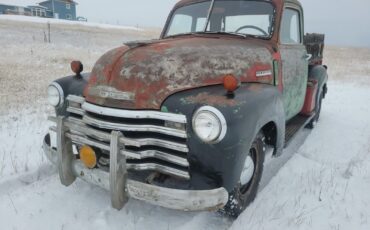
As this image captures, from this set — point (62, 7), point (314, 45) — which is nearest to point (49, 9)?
point (62, 7)

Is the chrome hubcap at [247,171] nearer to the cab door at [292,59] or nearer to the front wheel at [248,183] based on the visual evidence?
the front wheel at [248,183]

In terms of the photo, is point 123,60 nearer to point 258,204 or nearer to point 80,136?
point 80,136

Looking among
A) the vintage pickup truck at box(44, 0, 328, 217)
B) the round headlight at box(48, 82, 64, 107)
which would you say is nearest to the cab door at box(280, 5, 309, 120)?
the vintage pickup truck at box(44, 0, 328, 217)

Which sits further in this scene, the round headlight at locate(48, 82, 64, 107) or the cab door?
the cab door

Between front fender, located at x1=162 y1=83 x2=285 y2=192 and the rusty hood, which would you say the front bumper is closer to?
front fender, located at x1=162 y1=83 x2=285 y2=192

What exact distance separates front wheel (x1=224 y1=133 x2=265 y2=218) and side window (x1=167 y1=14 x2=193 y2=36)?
2.11 metres

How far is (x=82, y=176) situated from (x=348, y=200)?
266 cm

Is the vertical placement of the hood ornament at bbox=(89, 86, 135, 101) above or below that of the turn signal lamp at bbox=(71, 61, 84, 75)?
below

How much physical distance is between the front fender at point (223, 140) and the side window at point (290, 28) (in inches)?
72.4

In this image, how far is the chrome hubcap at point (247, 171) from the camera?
2816mm

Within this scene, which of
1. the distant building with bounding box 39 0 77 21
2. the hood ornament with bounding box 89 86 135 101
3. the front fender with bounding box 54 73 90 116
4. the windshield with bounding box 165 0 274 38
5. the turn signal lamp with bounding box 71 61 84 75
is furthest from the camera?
the distant building with bounding box 39 0 77 21

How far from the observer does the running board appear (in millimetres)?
4011

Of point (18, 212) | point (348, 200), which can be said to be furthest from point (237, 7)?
point (18, 212)

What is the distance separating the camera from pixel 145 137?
2.49 m
